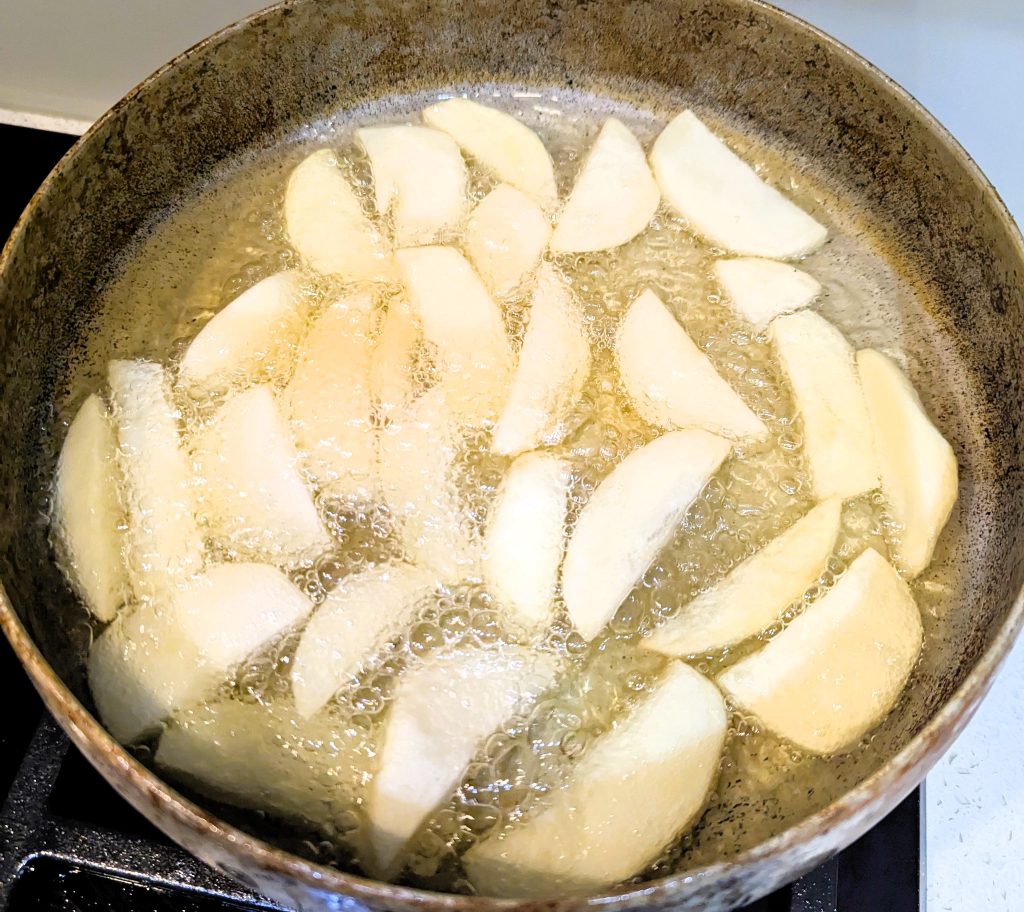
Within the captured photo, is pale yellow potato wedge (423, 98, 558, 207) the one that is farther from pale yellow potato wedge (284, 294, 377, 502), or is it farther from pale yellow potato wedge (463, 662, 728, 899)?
pale yellow potato wedge (463, 662, 728, 899)

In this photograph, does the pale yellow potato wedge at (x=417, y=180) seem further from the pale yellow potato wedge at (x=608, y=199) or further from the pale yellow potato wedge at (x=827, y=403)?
the pale yellow potato wedge at (x=827, y=403)

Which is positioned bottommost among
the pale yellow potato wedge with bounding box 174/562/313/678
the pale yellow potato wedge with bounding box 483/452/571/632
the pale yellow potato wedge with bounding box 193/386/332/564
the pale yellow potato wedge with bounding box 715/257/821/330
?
Answer: the pale yellow potato wedge with bounding box 174/562/313/678

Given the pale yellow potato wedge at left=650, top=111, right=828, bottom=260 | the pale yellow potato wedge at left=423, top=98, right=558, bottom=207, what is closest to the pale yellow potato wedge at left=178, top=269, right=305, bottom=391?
the pale yellow potato wedge at left=423, top=98, right=558, bottom=207

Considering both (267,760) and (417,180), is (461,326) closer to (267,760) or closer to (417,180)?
(417,180)

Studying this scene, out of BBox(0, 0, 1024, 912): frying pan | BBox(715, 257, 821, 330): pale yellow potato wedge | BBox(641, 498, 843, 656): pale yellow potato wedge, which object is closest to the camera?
BBox(0, 0, 1024, 912): frying pan

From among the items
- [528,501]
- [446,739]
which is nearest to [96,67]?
[528,501]

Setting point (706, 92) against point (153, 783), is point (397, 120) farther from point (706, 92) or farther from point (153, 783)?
point (153, 783)
